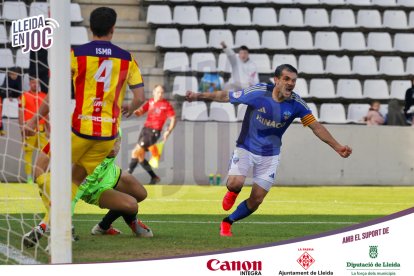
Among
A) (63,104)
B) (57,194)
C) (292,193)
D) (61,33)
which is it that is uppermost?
(61,33)

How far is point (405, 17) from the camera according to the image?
21.0 meters

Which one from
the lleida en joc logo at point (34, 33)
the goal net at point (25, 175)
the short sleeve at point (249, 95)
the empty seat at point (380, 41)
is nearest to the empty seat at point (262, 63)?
Result: the empty seat at point (380, 41)

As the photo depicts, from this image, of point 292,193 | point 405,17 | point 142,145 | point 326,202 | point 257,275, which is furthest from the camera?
point 405,17

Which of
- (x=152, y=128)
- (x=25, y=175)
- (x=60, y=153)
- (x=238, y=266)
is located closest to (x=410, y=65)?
(x=152, y=128)

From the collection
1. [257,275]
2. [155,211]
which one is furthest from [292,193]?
[257,275]

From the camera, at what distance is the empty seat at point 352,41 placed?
2022cm

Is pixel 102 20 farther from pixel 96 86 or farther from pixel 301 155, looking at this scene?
pixel 301 155

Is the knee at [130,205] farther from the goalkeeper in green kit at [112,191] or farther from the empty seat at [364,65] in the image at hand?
A: the empty seat at [364,65]

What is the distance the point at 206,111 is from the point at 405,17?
584 centimetres

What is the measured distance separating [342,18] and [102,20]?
13996 millimetres

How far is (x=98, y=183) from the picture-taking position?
802 centimetres

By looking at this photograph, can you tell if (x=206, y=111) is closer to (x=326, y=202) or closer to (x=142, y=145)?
(x=142, y=145)

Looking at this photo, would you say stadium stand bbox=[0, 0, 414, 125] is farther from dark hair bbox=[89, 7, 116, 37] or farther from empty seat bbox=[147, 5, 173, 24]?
dark hair bbox=[89, 7, 116, 37]

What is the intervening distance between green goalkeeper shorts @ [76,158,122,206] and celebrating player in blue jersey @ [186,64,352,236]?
3.60 feet
